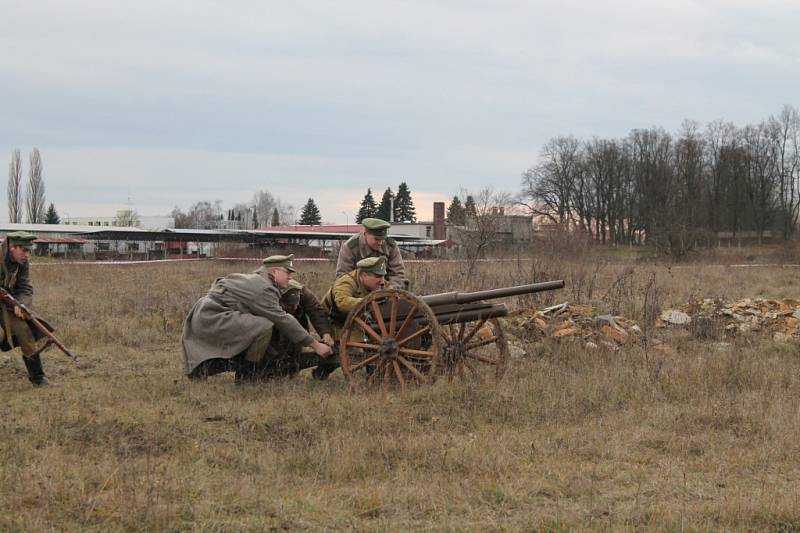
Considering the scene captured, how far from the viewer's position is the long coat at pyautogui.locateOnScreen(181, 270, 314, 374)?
25.2 ft

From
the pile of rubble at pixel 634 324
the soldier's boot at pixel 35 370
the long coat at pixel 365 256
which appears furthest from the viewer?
the pile of rubble at pixel 634 324

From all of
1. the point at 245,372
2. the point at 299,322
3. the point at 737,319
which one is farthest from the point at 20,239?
the point at 737,319

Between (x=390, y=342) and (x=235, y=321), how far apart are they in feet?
4.70

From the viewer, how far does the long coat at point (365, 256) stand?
342 inches

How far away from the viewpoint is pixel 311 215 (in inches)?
4668

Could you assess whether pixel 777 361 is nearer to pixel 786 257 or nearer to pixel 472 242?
pixel 472 242

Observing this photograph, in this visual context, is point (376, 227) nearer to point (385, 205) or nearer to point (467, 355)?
point (467, 355)

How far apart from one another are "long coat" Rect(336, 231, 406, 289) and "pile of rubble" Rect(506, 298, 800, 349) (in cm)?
214

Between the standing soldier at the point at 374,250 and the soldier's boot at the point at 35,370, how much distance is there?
3.08 m

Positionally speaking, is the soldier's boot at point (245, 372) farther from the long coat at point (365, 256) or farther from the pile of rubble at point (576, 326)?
the pile of rubble at point (576, 326)

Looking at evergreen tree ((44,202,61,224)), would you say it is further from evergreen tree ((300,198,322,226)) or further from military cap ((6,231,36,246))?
military cap ((6,231,36,246))

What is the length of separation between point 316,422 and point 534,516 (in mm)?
2413

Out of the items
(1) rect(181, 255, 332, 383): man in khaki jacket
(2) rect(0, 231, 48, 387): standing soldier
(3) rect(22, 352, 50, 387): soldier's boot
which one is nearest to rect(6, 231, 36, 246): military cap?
(2) rect(0, 231, 48, 387): standing soldier

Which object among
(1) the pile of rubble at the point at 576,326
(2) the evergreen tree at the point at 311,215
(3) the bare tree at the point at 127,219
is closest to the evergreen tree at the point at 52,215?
(3) the bare tree at the point at 127,219
